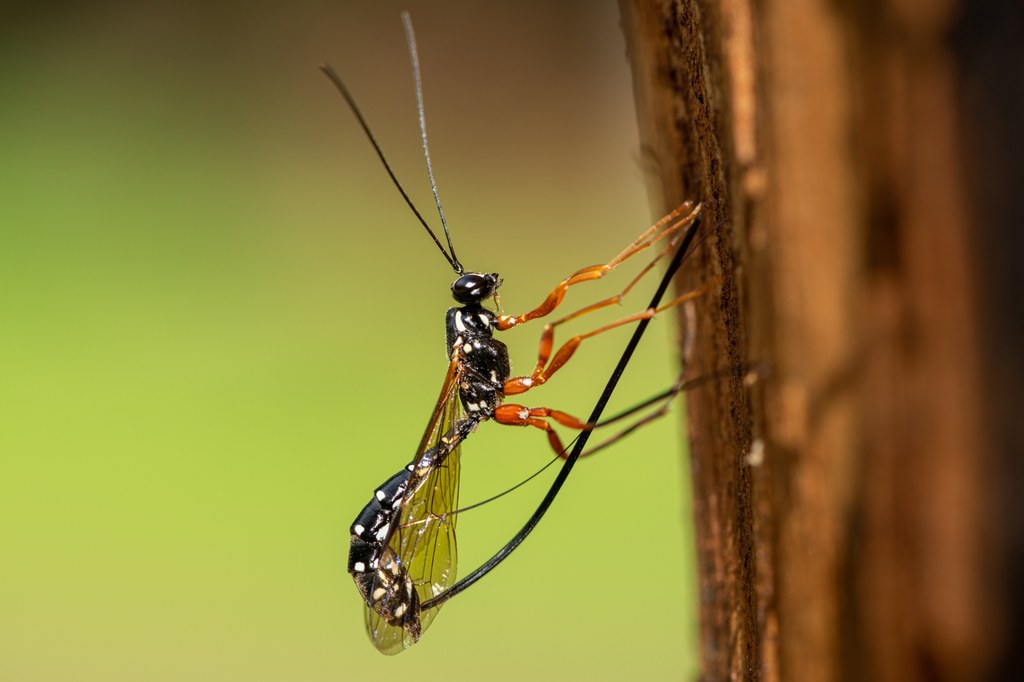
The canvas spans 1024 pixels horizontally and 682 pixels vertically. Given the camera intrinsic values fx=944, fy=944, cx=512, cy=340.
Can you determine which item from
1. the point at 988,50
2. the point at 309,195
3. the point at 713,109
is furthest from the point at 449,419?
the point at 309,195

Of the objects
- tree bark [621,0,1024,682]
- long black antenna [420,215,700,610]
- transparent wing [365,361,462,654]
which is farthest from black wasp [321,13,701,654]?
tree bark [621,0,1024,682]

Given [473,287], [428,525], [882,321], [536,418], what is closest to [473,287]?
[473,287]

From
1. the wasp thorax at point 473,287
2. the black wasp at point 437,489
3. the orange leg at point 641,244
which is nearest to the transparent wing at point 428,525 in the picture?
the black wasp at point 437,489

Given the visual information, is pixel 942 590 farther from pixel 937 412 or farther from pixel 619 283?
pixel 619 283

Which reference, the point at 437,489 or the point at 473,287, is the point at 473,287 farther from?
the point at 437,489

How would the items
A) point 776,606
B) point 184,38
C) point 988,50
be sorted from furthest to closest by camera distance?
1. point 184,38
2. point 776,606
3. point 988,50

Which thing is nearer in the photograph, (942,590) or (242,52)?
(942,590)
